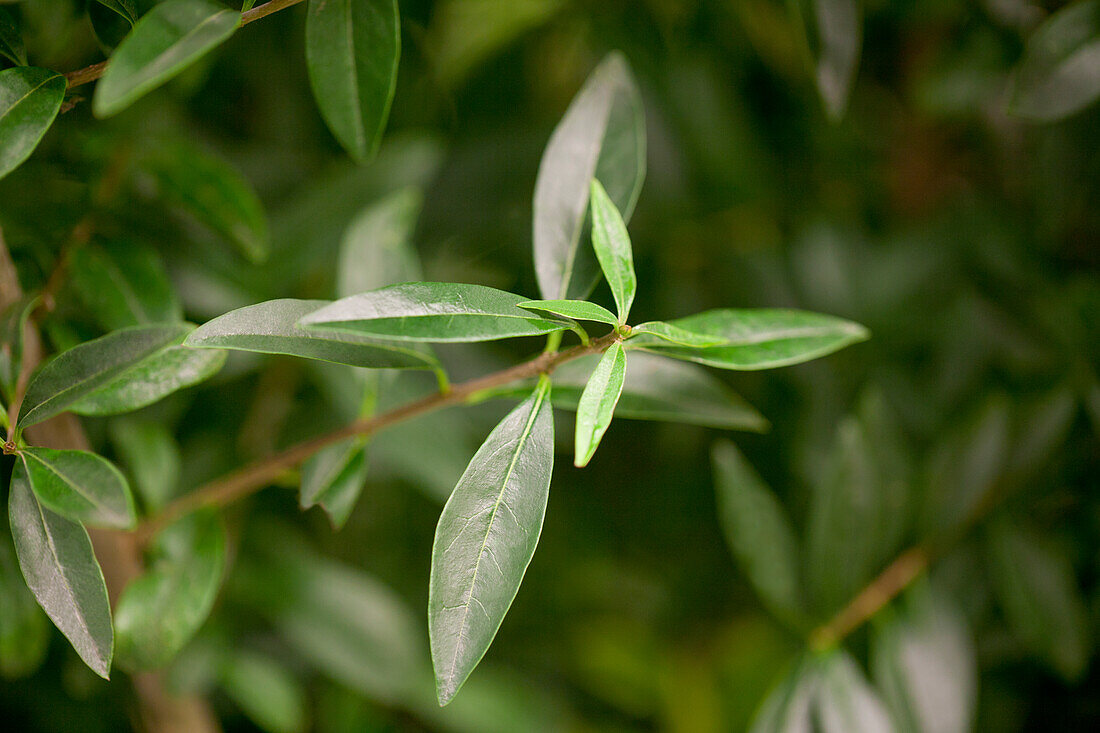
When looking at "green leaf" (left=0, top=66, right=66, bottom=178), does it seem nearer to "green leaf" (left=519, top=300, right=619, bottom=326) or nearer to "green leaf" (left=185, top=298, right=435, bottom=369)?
"green leaf" (left=185, top=298, right=435, bottom=369)

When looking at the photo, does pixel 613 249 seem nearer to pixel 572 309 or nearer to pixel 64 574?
pixel 572 309

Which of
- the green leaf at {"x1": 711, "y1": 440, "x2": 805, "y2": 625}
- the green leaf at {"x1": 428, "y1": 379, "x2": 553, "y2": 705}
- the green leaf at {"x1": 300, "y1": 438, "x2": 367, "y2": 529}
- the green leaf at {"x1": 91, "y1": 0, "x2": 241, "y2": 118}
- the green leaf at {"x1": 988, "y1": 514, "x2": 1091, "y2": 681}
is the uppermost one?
the green leaf at {"x1": 91, "y1": 0, "x2": 241, "y2": 118}

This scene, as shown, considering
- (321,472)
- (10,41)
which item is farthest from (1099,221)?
(10,41)

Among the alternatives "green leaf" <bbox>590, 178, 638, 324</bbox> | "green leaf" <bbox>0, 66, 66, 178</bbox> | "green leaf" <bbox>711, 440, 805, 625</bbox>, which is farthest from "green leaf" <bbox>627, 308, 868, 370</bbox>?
"green leaf" <bbox>0, 66, 66, 178</bbox>

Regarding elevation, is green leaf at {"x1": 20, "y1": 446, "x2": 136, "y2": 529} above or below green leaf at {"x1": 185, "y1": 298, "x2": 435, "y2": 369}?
below

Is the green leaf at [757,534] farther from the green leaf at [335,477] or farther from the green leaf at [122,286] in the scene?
the green leaf at [122,286]

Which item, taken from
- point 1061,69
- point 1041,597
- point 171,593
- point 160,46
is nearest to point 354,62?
point 160,46
